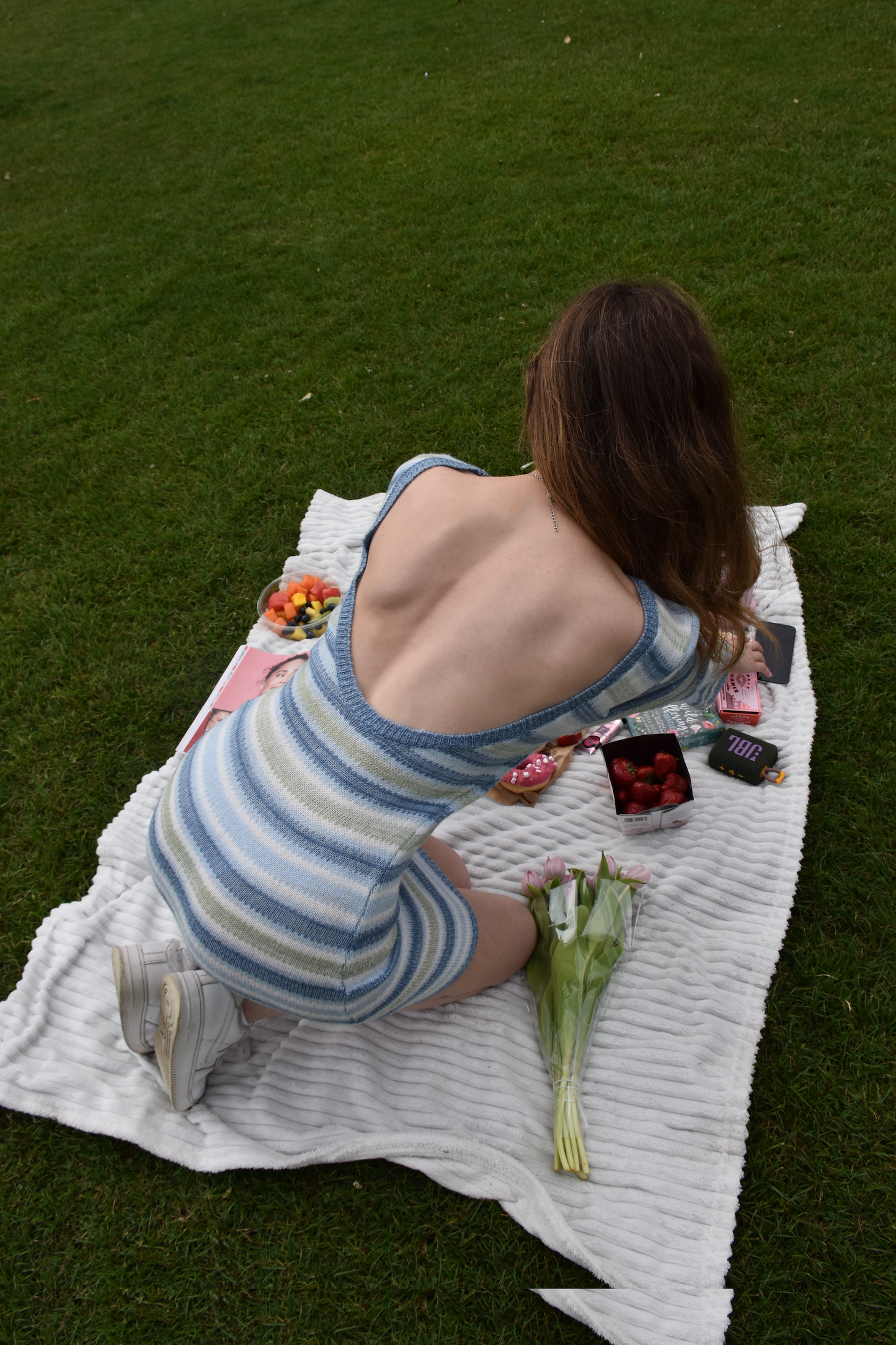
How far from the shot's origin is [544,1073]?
209 centimetres

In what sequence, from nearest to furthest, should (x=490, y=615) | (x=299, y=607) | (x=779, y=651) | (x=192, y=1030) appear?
1. (x=490, y=615)
2. (x=192, y=1030)
3. (x=779, y=651)
4. (x=299, y=607)

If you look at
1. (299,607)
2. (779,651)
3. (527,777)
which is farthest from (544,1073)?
(299,607)

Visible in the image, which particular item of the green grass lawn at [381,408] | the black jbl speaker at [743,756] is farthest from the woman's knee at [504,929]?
the black jbl speaker at [743,756]

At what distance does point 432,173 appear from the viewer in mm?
5469

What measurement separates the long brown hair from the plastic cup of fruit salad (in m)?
1.69

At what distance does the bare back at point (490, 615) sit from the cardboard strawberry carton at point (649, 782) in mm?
1041

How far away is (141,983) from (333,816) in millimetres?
782

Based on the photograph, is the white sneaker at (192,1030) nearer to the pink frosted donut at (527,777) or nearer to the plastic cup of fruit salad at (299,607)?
the pink frosted donut at (527,777)

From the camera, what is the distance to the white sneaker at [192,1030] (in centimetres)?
183

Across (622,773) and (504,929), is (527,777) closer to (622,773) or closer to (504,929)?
(622,773)

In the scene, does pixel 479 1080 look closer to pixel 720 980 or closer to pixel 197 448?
pixel 720 980

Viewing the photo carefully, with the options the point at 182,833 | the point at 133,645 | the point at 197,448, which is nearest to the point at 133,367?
the point at 197,448

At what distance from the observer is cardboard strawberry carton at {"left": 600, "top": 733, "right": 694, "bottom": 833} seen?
240cm

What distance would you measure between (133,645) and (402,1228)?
2256 mm
